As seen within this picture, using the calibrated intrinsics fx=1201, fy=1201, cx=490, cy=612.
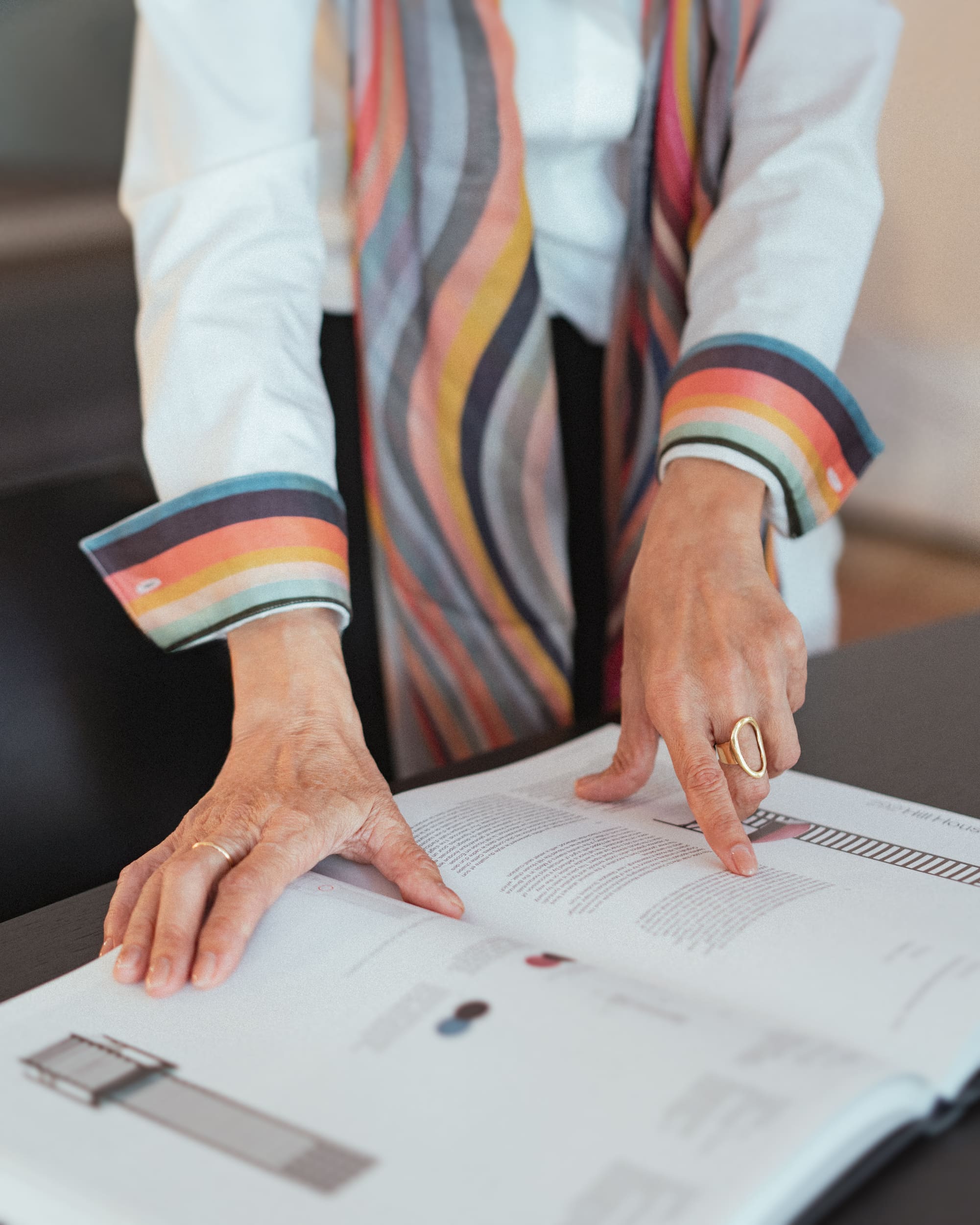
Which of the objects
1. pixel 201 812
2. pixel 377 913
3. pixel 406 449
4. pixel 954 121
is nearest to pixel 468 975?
pixel 377 913

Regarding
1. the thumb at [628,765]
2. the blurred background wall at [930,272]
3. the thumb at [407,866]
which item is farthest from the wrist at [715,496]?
the blurred background wall at [930,272]

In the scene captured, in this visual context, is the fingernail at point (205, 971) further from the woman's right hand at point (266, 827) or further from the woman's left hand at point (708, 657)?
the woman's left hand at point (708, 657)

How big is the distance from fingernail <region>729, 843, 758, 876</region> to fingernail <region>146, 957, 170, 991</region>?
0.74 ft

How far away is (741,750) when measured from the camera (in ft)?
1.83

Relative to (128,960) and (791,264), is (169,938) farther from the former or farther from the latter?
(791,264)

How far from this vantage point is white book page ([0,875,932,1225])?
30 cm

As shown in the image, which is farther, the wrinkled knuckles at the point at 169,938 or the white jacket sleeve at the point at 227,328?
the white jacket sleeve at the point at 227,328

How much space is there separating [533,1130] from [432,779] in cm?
33

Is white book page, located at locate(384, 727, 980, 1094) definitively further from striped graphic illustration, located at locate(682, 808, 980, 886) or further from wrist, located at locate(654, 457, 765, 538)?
wrist, located at locate(654, 457, 765, 538)

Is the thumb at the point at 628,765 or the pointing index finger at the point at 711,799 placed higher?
the pointing index finger at the point at 711,799

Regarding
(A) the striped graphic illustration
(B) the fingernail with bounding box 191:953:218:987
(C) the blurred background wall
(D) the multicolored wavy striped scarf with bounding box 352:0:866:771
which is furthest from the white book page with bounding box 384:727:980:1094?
(C) the blurred background wall

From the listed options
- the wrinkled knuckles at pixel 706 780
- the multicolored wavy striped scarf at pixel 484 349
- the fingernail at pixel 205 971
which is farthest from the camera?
the multicolored wavy striped scarf at pixel 484 349

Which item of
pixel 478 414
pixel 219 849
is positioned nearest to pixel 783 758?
pixel 219 849

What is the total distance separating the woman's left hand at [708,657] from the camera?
1.81 feet
